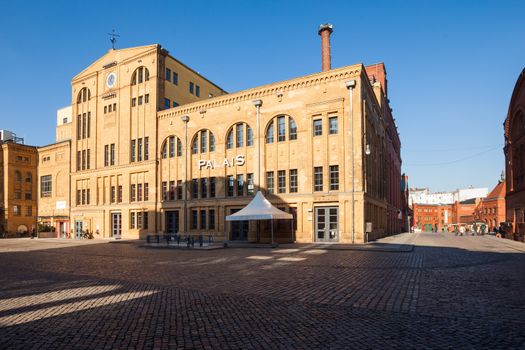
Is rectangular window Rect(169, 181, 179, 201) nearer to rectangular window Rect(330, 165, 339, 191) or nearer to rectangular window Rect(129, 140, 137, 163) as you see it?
rectangular window Rect(129, 140, 137, 163)

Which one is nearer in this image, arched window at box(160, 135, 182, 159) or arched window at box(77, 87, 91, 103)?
arched window at box(160, 135, 182, 159)

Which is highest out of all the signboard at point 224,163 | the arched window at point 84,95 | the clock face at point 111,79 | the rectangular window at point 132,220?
the clock face at point 111,79

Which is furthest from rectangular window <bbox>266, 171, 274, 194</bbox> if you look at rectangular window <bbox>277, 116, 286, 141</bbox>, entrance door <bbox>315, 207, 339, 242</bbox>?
entrance door <bbox>315, 207, 339, 242</bbox>

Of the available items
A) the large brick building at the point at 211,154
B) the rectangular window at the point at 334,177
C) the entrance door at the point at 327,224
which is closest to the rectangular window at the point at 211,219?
the large brick building at the point at 211,154

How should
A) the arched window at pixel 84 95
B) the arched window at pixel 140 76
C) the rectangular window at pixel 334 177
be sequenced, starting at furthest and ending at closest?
1. the arched window at pixel 84 95
2. the arched window at pixel 140 76
3. the rectangular window at pixel 334 177

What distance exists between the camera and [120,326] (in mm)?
6504

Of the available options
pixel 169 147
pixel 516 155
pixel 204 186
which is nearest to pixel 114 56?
pixel 169 147

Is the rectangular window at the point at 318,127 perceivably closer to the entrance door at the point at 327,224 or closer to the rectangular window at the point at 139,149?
the entrance door at the point at 327,224

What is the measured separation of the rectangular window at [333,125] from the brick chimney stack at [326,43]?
7.61 metres

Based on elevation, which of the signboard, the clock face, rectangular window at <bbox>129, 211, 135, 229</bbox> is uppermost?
the clock face

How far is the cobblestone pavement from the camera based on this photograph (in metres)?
5.71

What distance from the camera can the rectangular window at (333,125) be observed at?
2805 cm

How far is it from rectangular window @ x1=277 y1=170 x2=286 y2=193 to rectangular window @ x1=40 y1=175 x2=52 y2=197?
119 feet

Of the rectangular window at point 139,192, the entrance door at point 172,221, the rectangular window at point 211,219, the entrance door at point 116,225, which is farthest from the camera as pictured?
the entrance door at point 116,225
